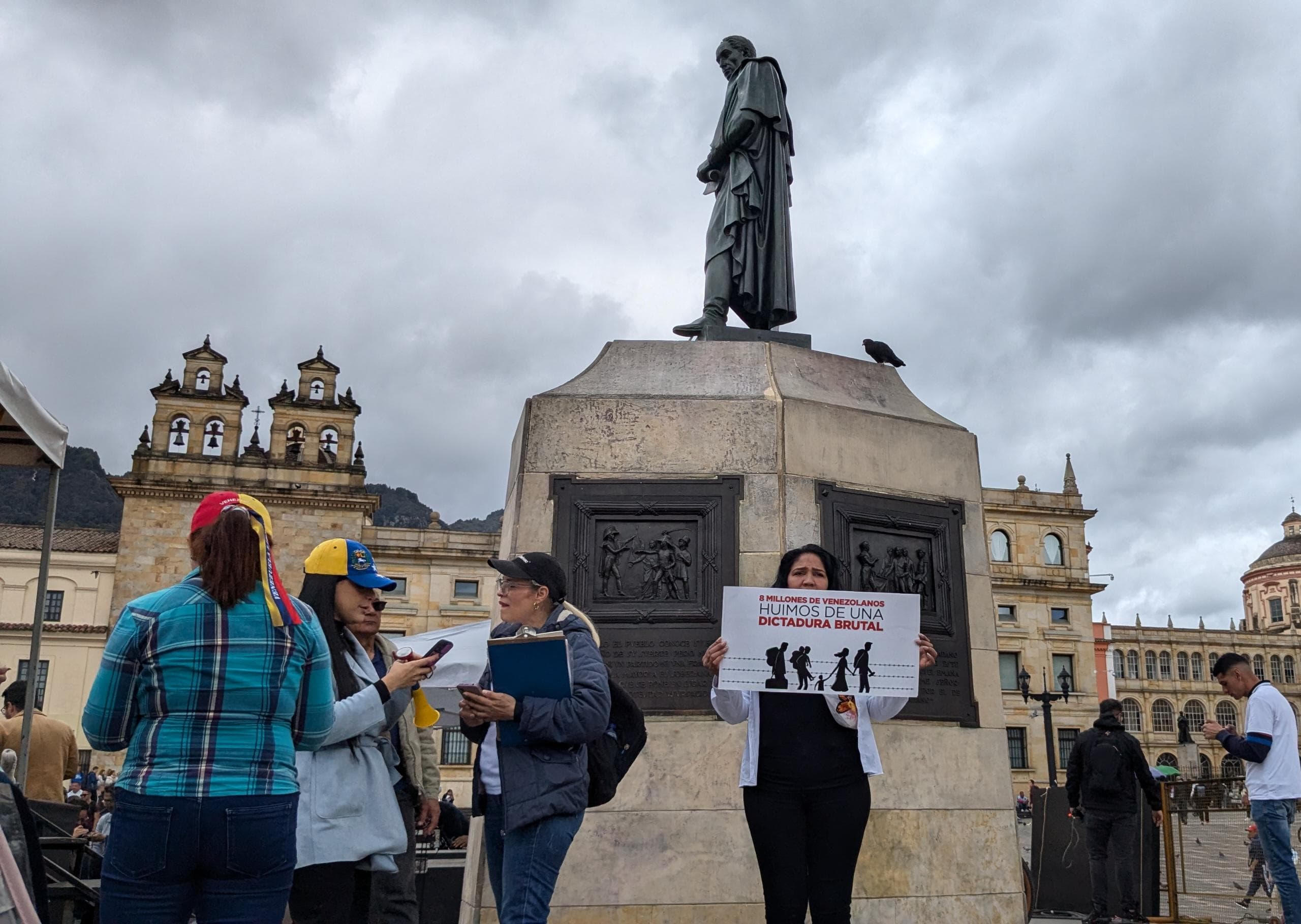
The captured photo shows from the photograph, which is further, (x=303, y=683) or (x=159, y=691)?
(x=303, y=683)

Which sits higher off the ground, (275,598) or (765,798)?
(275,598)

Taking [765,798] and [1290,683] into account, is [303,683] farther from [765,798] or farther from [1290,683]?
[1290,683]

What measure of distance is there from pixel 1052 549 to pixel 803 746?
50777 mm

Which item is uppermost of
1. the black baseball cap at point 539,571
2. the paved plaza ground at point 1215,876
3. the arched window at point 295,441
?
the arched window at point 295,441

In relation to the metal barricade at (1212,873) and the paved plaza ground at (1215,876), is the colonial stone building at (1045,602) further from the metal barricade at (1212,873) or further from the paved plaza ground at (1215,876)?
the metal barricade at (1212,873)

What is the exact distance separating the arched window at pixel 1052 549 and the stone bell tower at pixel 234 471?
3109cm

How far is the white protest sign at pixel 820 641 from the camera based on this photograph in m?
3.58

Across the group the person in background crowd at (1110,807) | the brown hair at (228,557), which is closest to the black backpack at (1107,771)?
the person in background crowd at (1110,807)

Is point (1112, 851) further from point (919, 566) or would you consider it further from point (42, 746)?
point (42, 746)

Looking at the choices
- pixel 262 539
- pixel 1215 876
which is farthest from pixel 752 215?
pixel 1215 876

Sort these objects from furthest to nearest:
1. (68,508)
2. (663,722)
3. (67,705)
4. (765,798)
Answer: (68,508), (67,705), (663,722), (765,798)

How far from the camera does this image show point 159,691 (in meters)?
2.50

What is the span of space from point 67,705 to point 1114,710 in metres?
41.3

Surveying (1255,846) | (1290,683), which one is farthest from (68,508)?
(1290,683)
